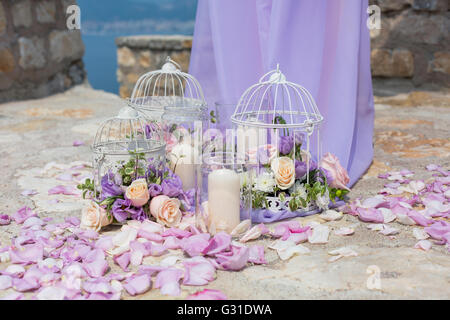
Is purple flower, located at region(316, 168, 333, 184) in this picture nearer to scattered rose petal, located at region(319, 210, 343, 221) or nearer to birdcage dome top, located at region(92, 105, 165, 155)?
scattered rose petal, located at region(319, 210, 343, 221)

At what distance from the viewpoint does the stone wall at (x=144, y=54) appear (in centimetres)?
443

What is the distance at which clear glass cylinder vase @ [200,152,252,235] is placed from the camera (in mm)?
1101

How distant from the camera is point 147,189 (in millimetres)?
1183

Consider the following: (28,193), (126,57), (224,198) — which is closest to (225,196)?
(224,198)

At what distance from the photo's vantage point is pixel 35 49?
9.10 ft

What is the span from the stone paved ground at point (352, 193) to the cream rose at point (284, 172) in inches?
4.8

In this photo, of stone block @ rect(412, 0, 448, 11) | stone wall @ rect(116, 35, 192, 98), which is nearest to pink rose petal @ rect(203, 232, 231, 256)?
stone block @ rect(412, 0, 448, 11)

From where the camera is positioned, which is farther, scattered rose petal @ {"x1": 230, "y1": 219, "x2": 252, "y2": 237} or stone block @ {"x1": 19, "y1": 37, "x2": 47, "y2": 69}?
stone block @ {"x1": 19, "y1": 37, "x2": 47, "y2": 69}

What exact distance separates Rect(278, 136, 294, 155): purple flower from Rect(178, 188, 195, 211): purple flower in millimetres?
275

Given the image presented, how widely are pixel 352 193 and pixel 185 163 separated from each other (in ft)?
1.70

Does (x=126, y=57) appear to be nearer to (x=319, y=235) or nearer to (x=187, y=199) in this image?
(x=187, y=199)

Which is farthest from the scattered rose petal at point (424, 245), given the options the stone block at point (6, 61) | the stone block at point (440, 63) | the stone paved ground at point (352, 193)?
the stone block at point (6, 61)

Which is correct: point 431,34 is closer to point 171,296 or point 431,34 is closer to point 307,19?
point 307,19

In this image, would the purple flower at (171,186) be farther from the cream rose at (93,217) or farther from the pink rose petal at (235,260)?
the pink rose petal at (235,260)
